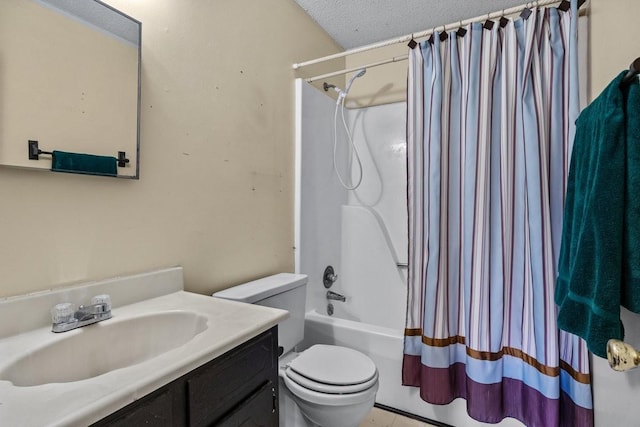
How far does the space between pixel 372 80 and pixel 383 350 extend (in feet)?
6.20

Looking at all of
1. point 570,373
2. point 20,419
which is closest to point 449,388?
point 570,373

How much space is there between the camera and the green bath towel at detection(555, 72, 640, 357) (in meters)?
0.88

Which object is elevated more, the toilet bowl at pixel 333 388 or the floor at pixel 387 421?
the toilet bowl at pixel 333 388

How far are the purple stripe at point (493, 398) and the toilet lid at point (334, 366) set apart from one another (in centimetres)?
33

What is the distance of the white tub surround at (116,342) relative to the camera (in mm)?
495

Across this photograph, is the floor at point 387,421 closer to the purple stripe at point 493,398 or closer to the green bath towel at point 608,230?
the purple stripe at point 493,398

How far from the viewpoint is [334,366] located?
1.34 meters

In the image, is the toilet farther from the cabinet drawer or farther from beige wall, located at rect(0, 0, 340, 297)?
the cabinet drawer

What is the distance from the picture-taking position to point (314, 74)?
6.97 ft

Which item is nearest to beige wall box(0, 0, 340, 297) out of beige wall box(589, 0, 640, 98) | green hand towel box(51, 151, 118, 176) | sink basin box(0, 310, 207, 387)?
green hand towel box(51, 151, 118, 176)

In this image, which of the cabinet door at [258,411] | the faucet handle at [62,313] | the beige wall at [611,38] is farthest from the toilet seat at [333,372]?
the beige wall at [611,38]

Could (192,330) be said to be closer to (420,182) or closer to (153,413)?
(153,413)

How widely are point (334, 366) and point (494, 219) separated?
0.95 metres

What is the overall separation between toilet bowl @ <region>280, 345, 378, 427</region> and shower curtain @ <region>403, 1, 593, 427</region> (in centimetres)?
38
